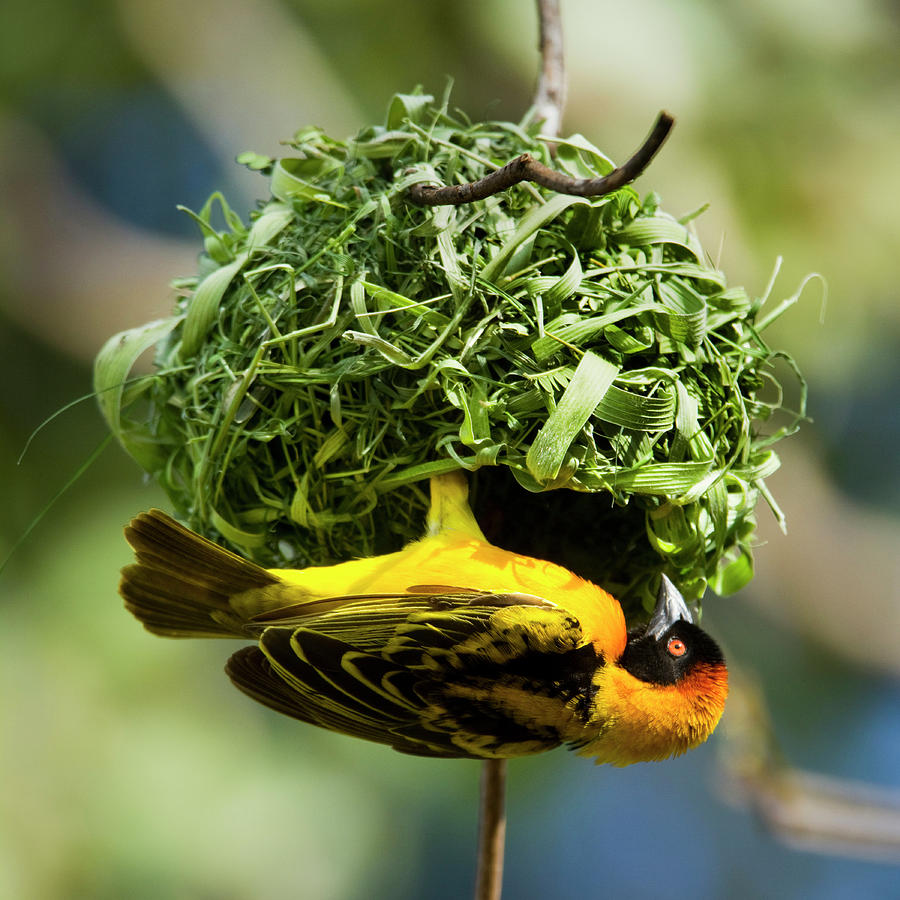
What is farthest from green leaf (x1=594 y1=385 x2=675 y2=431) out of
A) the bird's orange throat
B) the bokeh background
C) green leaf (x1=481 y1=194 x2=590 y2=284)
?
the bokeh background

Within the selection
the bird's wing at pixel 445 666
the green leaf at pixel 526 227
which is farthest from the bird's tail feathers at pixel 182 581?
the green leaf at pixel 526 227

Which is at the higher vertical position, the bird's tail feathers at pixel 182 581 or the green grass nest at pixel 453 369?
the green grass nest at pixel 453 369

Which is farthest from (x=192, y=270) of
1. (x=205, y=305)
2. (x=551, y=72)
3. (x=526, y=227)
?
(x=526, y=227)

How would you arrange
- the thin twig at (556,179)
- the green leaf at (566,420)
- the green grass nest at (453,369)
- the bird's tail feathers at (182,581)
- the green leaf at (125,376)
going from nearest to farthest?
the thin twig at (556,179)
the green leaf at (566,420)
the green grass nest at (453,369)
the bird's tail feathers at (182,581)
the green leaf at (125,376)

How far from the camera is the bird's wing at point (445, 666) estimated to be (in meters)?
2.05

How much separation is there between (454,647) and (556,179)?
89 centimetres

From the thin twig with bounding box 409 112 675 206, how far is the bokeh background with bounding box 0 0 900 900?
3.04 metres

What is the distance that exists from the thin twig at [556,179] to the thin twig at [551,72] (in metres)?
0.69

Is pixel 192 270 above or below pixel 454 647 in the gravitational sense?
above

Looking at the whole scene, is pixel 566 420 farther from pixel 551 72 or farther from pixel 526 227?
pixel 551 72

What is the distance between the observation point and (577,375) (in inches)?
75.9

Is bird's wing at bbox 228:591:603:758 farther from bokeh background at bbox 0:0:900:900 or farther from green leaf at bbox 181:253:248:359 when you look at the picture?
bokeh background at bbox 0:0:900:900

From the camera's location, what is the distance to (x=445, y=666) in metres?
2.07

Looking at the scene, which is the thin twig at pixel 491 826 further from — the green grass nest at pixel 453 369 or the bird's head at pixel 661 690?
the green grass nest at pixel 453 369
